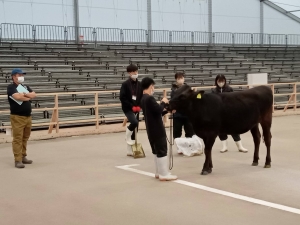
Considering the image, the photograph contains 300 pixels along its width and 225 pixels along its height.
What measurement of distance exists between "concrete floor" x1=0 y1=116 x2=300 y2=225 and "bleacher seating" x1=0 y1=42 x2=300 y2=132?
17.0ft

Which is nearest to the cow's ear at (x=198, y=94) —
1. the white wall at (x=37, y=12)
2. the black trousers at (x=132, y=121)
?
the black trousers at (x=132, y=121)

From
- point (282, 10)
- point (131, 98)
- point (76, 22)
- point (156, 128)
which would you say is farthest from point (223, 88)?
point (282, 10)

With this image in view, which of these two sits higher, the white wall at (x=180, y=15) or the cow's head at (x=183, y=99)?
the white wall at (x=180, y=15)

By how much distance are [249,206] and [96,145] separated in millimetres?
5378

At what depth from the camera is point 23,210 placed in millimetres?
5035

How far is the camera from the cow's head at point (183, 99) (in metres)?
6.48

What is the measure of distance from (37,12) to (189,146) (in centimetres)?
1447

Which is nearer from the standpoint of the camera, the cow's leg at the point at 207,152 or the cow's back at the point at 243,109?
the cow's leg at the point at 207,152

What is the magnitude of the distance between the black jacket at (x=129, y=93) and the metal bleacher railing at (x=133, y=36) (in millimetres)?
12773

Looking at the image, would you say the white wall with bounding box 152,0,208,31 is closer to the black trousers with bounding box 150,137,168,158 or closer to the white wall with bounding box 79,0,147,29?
the white wall with bounding box 79,0,147,29

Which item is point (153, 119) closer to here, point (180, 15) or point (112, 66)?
point (112, 66)

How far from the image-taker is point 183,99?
6.51m

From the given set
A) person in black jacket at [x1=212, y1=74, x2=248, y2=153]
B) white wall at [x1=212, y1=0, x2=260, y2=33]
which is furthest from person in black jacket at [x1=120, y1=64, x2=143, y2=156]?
white wall at [x1=212, y1=0, x2=260, y2=33]

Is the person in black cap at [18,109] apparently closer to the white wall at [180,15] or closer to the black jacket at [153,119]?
the black jacket at [153,119]
